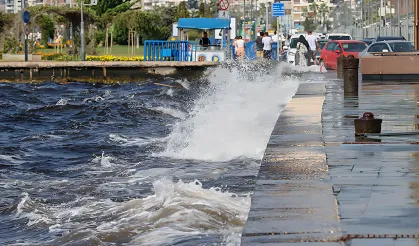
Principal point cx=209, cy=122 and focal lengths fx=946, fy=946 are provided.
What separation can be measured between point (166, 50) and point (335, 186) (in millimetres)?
37457

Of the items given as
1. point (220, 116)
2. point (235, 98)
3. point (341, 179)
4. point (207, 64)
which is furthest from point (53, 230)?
point (207, 64)

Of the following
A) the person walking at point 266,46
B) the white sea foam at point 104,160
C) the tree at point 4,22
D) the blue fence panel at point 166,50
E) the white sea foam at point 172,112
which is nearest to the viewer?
the white sea foam at point 104,160

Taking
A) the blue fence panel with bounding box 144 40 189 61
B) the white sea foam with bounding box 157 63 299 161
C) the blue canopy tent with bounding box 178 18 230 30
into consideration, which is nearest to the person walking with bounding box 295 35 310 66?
the blue fence panel with bounding box 144 40 189 61

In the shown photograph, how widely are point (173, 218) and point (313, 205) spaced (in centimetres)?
172

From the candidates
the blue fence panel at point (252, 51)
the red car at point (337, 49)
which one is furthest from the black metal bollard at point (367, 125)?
the blue fence panel at point (252, 51)

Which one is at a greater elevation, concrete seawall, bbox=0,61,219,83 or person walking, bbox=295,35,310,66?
person walking, bbox=295,35,310,66

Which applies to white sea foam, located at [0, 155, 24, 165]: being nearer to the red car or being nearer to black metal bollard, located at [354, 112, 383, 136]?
black metal bollard, located at [354, 112, 383, 136]

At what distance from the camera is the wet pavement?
5598 mm

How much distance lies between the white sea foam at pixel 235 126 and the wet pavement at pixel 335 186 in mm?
802

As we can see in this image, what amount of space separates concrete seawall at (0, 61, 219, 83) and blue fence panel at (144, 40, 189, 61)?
3267 millimetres

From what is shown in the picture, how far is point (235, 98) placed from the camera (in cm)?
2266

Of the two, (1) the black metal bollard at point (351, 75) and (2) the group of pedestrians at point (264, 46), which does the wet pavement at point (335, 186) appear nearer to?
(1) the black metal bollard at point (351, 75)

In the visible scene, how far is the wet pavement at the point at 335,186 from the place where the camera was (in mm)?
5598

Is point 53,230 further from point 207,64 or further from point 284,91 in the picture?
point 207,64
